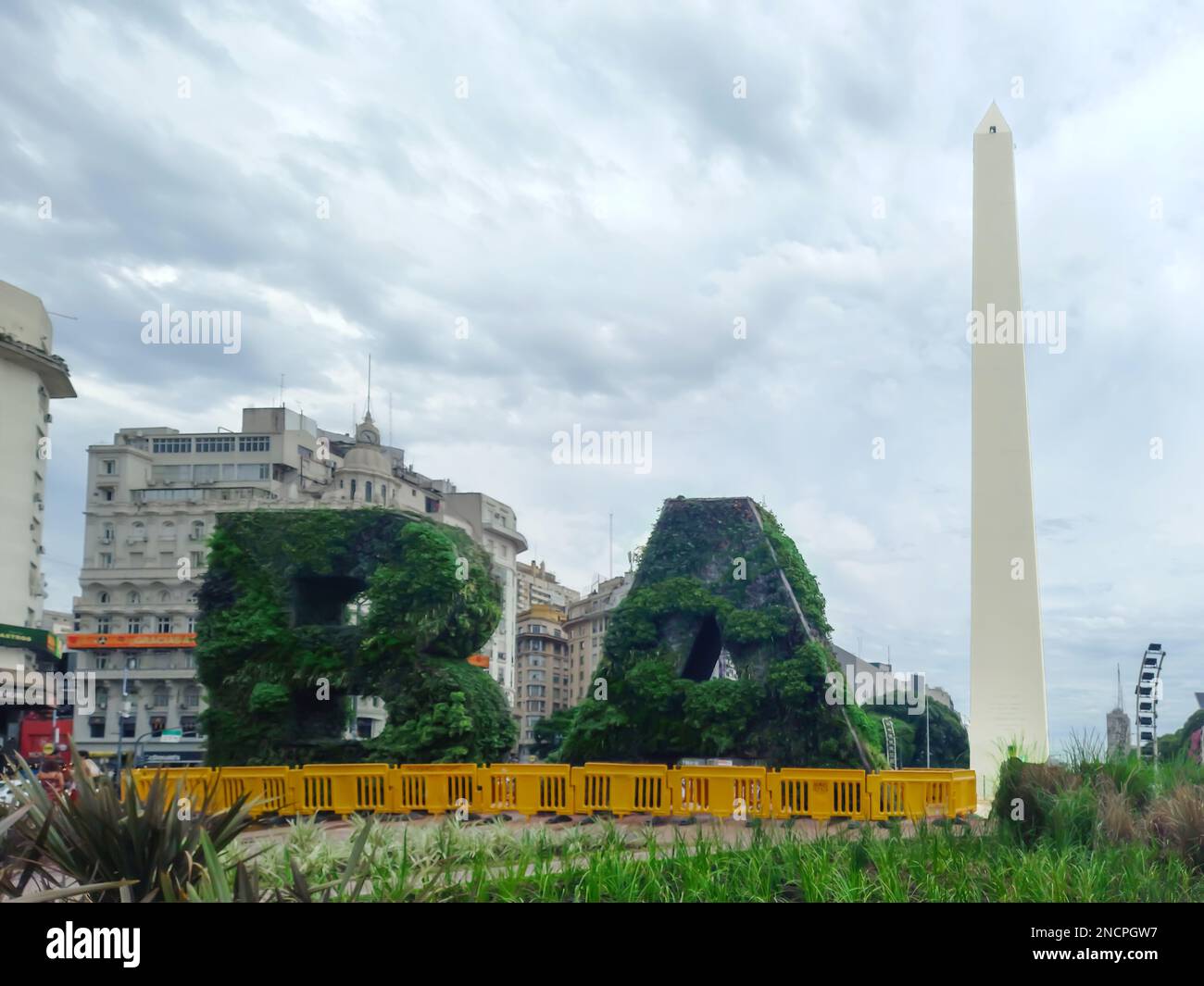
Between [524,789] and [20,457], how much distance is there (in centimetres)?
4400

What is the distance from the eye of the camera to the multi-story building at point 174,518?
244ft

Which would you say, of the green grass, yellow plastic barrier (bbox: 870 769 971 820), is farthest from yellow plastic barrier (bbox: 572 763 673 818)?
the green grass

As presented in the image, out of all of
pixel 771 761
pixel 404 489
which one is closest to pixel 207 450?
pixel 404 489

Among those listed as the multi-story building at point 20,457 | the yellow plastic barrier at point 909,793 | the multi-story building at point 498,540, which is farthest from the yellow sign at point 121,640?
the yellow plastic barrier at point 909,793

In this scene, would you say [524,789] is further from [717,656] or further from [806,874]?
[806,874]

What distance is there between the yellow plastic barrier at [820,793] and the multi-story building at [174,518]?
53500 millimetres

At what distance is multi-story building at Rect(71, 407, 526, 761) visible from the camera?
7425cm

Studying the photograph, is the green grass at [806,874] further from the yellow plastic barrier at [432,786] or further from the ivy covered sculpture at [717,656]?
the ivy covered sculpture at [717,656]

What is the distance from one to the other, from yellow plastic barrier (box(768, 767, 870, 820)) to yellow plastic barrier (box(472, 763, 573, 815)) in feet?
11.6

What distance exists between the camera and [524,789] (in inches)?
757

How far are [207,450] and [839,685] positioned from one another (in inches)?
2884

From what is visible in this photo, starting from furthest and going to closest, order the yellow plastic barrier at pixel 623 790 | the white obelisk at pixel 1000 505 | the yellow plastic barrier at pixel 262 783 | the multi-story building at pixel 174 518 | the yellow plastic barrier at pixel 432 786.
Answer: the multi-story building at pixel 174 518 → the white obelisk at pixel 1000 505 → the yellow plastic barrier at pixel 262 783 → the yellow plastic barrier at pixel 432 786 → the yellow plastic barrier at pixel 623 790

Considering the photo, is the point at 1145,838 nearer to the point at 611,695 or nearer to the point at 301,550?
the point at 611,695

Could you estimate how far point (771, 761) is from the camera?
20453mm
